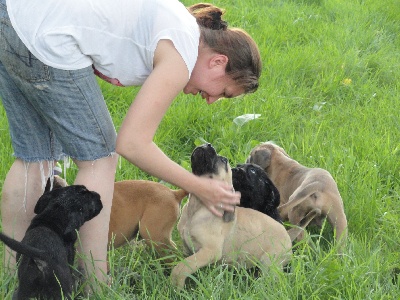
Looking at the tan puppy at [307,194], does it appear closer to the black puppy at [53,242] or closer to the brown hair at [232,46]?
the brown hair at [232,46]

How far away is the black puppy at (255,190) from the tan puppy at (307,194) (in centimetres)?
17

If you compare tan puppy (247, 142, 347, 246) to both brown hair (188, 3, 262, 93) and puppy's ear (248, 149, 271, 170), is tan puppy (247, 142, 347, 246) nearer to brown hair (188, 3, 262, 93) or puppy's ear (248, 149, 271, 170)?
puppy's ear (248, 149, 271, 170)

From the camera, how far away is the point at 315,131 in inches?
215

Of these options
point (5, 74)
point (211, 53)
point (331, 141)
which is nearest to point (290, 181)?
point (331, 141)

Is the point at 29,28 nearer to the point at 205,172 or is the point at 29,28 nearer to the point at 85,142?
the point at 85,142

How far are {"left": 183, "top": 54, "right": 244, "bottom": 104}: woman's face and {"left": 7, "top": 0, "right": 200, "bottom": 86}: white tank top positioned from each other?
0.20 meters

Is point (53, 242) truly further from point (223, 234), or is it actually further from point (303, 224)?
point (303, 224)

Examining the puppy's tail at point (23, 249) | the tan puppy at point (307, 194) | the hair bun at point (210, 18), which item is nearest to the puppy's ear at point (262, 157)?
the tan puppy at point (307, 194)

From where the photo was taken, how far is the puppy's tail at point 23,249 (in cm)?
268

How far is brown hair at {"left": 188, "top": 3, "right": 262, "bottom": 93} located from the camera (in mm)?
3287

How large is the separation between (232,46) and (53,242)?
1.22m

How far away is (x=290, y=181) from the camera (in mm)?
4352

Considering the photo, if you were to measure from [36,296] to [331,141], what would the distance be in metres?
2.80

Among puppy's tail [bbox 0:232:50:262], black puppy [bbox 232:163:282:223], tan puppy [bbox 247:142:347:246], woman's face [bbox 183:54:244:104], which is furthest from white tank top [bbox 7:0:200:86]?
tan puppy [bbox 247:142:347:246]
